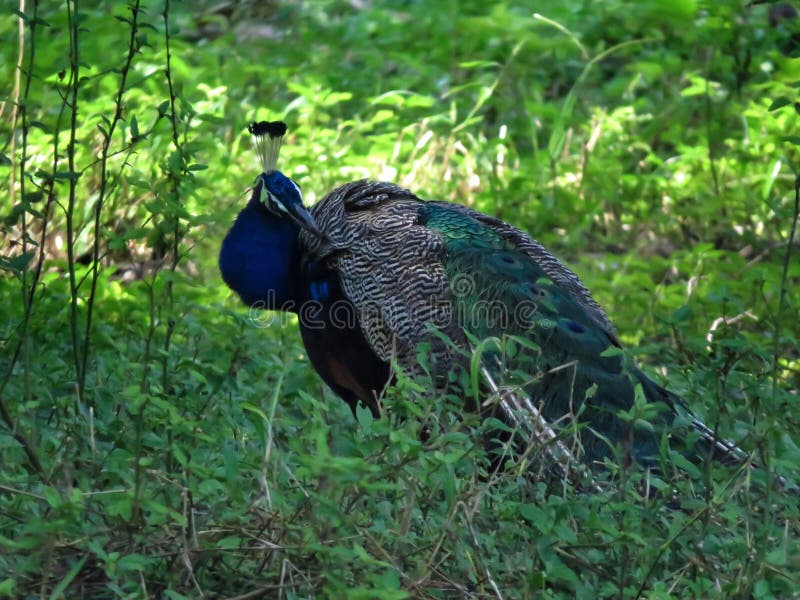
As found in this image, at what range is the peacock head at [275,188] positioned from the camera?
13.1 ft

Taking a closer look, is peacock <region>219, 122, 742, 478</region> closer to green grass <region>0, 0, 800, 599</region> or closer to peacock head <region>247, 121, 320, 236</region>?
peacock head <region>247, 121, 320, 236</region>

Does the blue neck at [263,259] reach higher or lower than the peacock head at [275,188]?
lower

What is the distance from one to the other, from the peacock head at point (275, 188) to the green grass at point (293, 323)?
26 cm

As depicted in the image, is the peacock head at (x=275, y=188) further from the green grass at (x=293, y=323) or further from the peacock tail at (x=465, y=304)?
the green grass at (x=293, y=323)

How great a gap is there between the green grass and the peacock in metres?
0.17

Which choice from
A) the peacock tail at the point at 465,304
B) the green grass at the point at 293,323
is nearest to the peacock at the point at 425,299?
the peacock tail at the point at 465,304

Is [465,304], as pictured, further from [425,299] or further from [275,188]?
[275,188]

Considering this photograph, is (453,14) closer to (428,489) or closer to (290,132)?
(290,132)

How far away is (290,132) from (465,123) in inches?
36.0

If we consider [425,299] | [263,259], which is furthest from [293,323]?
[425,299]

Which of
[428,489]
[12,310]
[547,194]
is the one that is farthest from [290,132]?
[428,489]

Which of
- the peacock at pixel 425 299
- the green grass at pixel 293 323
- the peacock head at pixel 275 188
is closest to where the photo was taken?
the green grass at pixel 293 323

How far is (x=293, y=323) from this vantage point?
4992 millimetres

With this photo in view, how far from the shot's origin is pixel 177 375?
3.73 meters
